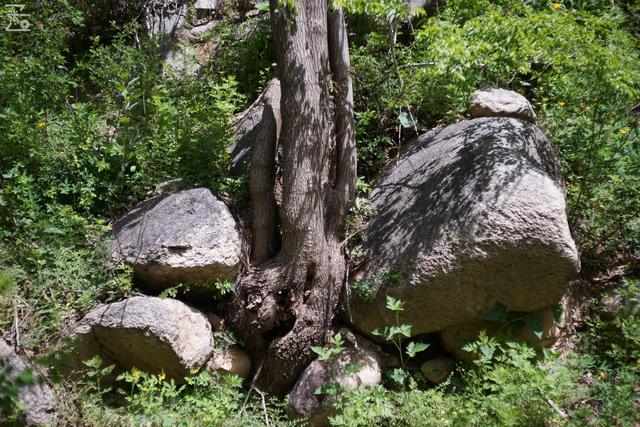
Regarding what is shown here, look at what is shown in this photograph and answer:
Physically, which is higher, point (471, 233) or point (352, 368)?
point (471, 233)

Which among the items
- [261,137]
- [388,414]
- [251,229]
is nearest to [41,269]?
[251,229]

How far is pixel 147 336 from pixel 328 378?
1440 millimetres

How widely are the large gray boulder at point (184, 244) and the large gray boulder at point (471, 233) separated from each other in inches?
46.7

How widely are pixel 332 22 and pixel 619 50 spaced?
243 cm

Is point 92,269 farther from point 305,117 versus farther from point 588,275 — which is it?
point 588,275

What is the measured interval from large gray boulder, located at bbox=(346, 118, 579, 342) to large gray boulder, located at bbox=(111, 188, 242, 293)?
119cm

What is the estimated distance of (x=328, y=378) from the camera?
4.24 metres

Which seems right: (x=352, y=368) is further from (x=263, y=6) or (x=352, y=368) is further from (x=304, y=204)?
(x=263, y=6)

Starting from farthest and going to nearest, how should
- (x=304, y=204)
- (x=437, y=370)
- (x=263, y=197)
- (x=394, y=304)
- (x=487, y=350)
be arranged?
(x=263, y=197), (x=304, y=204), (x=437, y=370), (x=394, y=304), (x=487, y=350)

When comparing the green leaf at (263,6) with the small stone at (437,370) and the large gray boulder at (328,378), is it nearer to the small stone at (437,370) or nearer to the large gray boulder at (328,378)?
the large gray boulder at (328,378)

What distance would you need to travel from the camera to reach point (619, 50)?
4582 millimetres

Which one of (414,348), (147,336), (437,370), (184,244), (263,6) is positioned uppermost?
(263,6)

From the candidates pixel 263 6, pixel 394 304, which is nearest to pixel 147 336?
pixel 394 304

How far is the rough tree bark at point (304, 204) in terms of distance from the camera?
14.6 ft
